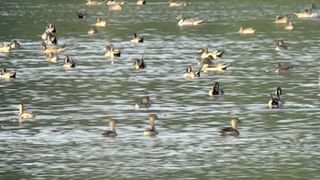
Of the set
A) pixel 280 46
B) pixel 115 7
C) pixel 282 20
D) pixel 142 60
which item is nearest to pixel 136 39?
pixel 280 46

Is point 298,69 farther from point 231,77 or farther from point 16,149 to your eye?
point 16,149

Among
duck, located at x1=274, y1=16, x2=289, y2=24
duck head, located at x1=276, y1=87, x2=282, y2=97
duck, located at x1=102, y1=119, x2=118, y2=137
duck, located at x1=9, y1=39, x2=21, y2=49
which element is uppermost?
duck, located at x1=274, y1=16, x2=289, y2=24

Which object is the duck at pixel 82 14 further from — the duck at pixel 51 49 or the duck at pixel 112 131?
the duck at pixel 112 131

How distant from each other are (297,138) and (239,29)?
3627 cm

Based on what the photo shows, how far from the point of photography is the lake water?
35.2 m

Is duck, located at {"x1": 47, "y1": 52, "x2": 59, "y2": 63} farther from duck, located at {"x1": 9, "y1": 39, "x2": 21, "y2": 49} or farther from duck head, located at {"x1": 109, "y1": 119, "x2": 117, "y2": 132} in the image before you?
duck head, located at {"x1": 109, "y1": 119, "x2": 117, "y2": 132}

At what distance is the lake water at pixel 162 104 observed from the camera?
1384 inches

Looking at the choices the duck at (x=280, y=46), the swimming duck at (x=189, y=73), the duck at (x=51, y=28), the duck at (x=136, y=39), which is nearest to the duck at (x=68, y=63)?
the swimming duck at (x=189, y=73)

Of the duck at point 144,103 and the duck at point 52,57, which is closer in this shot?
the duck at point 144,103

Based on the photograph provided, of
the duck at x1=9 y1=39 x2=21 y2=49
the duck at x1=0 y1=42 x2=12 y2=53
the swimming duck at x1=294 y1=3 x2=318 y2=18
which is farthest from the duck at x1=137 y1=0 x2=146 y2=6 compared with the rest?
the duck at x1=0 y1=42 x2=12 y2=53

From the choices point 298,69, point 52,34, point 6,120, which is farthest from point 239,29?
point 6,120

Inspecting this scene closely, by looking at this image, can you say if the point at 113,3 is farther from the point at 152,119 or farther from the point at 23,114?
the point at 152,119

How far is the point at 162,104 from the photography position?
46375 mm

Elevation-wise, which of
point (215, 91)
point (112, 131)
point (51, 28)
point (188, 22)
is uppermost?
point (188, 22)
